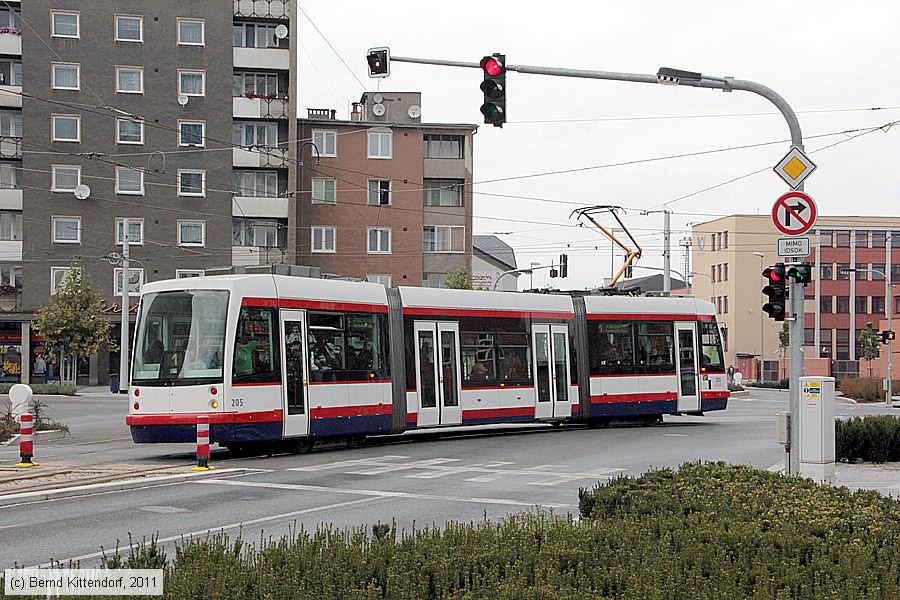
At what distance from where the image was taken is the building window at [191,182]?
59.8 meters

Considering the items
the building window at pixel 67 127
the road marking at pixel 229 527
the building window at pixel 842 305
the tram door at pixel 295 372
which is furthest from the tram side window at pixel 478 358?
the building window at pixel 842 305

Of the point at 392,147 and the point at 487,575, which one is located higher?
the point at 392,147

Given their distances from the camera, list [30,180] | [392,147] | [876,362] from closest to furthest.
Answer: [30,180], [392,147], [876,362]

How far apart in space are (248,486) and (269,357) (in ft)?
15.2

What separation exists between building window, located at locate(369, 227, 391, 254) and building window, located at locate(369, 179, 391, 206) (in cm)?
149

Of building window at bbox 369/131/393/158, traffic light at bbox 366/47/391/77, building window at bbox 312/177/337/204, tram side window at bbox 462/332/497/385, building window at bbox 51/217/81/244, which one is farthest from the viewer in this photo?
building window at bbox 369/131/393/158

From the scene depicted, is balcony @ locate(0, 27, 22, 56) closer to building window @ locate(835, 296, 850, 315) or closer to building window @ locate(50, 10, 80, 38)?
building window @ locate(50, 10, 80, 38)

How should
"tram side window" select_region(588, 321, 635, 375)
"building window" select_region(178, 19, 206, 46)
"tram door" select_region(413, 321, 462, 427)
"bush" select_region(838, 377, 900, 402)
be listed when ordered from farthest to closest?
1. "bush" select_region(838, 377, 900, 402)
2. "building window" select_region(178, 19, 206, 46)
3. "tram side window" select_region(588, 321, 635, 375)
4. "tram door" select_region(413, 321, 462, 427)

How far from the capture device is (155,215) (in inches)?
2352

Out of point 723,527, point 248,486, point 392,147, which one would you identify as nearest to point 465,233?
point 392,147

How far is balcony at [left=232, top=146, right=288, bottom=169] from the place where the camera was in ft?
198

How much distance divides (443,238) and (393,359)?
142 ft

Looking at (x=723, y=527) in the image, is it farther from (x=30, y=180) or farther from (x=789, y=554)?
(x=30, y=180)

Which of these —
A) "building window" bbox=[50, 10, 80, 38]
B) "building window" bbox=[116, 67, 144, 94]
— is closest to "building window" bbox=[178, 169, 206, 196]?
"building window" bbox=[116, 67, 144, 94]
